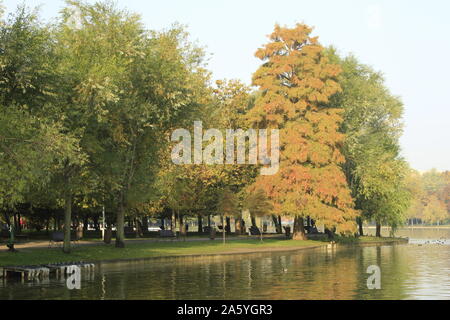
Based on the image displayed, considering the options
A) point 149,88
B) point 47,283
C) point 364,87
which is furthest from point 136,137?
point 364,87

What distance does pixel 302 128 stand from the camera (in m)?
65.1

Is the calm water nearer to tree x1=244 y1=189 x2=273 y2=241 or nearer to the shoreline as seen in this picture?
the shoreline

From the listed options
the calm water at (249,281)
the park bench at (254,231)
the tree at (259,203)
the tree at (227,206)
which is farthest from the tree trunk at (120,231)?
the park bench at (254,231)

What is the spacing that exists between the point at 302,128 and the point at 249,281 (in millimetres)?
35021

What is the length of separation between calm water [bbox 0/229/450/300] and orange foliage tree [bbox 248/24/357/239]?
18.3 meters

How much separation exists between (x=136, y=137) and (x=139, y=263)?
33.3 ft

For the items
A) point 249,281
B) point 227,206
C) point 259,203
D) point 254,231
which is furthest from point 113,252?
point 254,231

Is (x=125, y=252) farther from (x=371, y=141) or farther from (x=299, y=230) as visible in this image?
(x=371, y=141)

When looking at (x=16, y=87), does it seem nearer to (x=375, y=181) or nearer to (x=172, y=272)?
(x=172, y=272)

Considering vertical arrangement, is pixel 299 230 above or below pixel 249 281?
above

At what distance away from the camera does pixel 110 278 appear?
1312 inches

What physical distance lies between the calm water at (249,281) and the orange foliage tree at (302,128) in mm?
18350

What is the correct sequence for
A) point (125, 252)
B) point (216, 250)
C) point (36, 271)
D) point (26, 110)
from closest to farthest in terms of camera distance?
point (36, 271)
point (26, 110)
point (125, 252)
point (216, 250)

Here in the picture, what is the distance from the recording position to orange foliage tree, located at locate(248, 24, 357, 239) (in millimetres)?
63969
